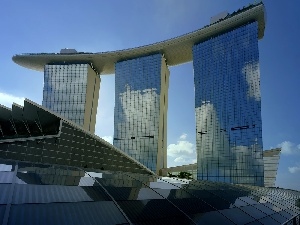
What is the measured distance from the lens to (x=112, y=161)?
151 feet

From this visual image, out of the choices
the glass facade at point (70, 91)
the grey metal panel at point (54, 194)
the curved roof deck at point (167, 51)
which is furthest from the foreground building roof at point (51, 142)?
the glass facade at point (70, 91)

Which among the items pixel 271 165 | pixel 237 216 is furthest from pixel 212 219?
pixel 271 165

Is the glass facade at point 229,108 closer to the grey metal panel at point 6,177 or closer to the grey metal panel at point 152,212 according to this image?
the grey metal panel at point 152,212

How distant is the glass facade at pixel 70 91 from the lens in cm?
14525

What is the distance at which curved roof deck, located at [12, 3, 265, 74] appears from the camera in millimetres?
113375

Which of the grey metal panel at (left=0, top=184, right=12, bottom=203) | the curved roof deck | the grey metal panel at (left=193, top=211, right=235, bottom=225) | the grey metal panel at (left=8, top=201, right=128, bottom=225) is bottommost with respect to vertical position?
the grey metal panel at (left=193, top=211, right=235, bottom=225)

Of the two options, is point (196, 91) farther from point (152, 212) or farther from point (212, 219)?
point (152, 212)

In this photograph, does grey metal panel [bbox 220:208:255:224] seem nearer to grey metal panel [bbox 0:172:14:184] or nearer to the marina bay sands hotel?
grey metal panel [bbox 0:172:14:184]

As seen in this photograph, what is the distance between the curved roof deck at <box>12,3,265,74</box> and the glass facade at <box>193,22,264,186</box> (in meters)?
3.41

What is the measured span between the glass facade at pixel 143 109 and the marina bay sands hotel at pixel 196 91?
0.44m

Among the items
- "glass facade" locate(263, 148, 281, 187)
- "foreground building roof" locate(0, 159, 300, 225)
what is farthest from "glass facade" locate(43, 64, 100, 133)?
"foreground building roof" locate(0, 159, 300, 225)

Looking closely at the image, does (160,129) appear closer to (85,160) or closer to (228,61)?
(228,61)

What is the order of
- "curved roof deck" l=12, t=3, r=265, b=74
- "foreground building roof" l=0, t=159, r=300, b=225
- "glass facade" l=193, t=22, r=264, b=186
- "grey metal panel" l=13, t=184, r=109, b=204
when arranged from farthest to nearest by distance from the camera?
"curved roof deck" l=12, t=3, r=265, b=74 → "glass facade" l=193, t=22, r=264, b=186 → "grey metal panel" l=13, t=184, r=109, b=204 → "foreground building roof" l=0, t=159, r=300, b=225

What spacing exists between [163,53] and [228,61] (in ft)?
105
